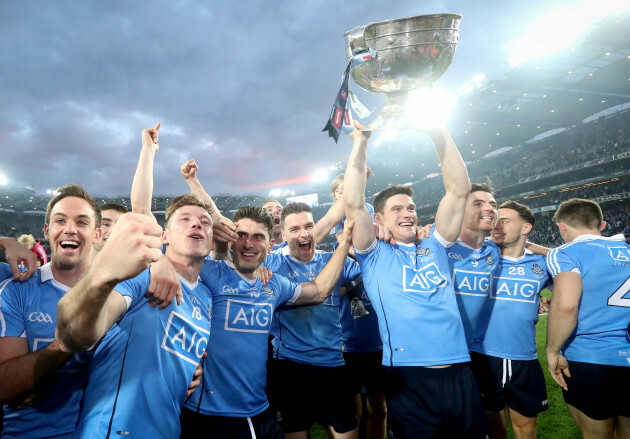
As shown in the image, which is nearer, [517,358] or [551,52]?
[517,358]

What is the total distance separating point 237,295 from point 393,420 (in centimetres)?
132

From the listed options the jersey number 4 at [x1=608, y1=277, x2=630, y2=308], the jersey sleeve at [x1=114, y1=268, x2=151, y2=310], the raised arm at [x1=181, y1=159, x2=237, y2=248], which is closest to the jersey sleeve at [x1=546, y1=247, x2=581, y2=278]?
the jersey number 4 at [x1=608, y1=277, x2=630, y2=308]

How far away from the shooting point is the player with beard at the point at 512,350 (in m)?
2.86

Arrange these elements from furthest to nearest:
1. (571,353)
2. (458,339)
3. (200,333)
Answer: (571,353) → (458,339) → (200,333)

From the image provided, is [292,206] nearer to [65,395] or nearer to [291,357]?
[291,357]

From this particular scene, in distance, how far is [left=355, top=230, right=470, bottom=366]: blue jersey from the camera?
2277mm

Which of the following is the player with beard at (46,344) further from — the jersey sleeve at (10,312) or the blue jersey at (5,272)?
the blue jersey at (5,272)

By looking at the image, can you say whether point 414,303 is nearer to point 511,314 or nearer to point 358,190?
point 358,190

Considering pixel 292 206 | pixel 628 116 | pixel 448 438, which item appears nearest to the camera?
pixel 448 438

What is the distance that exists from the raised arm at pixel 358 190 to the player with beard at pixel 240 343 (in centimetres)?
11

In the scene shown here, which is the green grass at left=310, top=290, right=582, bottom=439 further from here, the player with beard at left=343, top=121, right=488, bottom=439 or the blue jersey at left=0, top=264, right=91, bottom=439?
the blue jersey at left=0, top=264, right=91, bottom=439

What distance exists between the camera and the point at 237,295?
7.75ft

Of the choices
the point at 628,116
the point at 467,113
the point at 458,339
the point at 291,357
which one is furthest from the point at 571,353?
the point at 628,116

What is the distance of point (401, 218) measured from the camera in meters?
2.63
